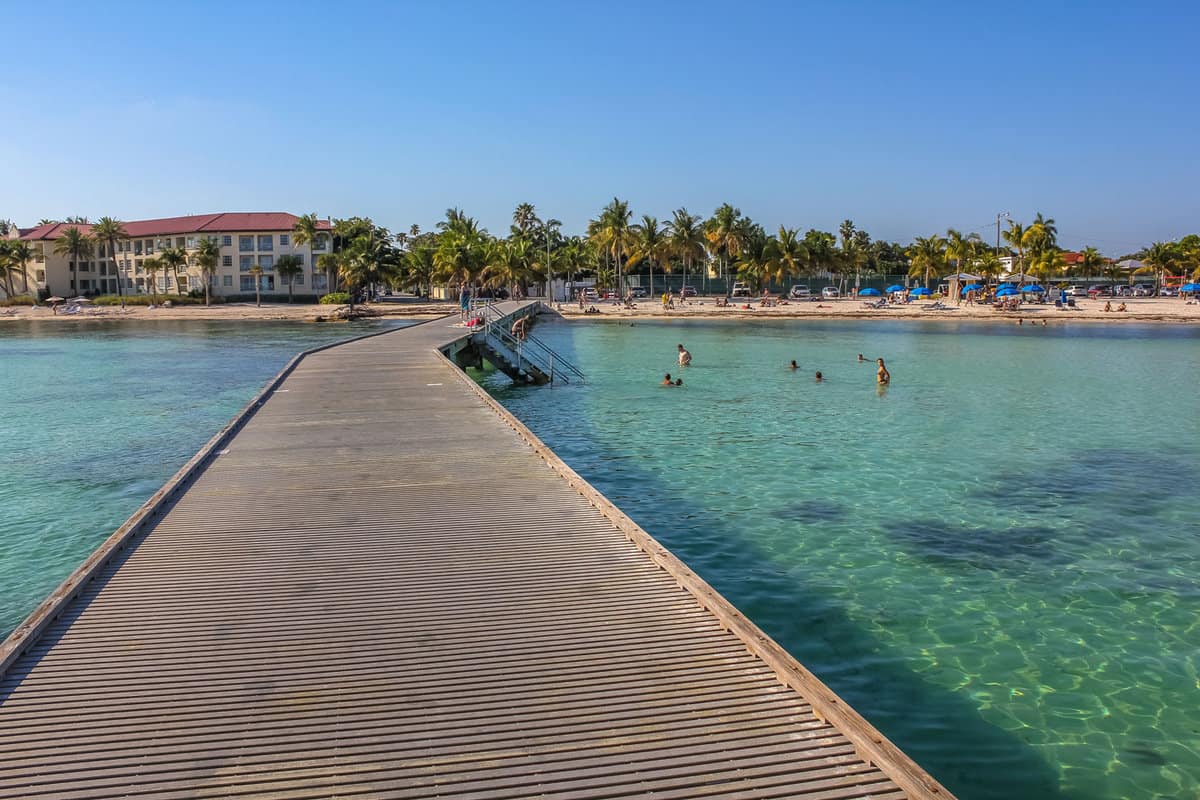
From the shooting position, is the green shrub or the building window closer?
the green shrub

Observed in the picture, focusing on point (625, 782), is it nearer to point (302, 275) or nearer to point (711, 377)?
point (711, 377)

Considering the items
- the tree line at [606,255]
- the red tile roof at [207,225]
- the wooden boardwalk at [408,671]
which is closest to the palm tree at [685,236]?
the tree line at [606,255]

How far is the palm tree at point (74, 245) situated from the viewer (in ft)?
311

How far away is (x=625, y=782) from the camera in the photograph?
4.43 m

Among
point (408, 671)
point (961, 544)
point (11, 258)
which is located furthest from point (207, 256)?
point (408, 671)

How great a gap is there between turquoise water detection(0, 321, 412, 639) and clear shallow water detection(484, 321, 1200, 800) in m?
7.95

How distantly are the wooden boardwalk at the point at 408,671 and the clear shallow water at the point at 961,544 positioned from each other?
87.0 inches

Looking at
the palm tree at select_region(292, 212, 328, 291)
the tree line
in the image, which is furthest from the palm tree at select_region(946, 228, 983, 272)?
the palm tree at select_region(292, 212, 328, 291)

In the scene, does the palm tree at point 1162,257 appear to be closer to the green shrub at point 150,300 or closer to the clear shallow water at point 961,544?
the clear shallow water at point 961,544

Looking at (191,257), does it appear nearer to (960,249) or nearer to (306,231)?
(306,231)

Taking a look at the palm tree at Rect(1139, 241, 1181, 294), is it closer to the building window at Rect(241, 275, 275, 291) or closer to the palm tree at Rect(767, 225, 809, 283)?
the palm tree at Rect(767, 225, 809, 283)

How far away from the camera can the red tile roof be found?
9325 cm

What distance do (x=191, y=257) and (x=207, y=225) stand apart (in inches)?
178

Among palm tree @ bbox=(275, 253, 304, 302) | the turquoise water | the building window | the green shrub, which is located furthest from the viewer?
the building window
